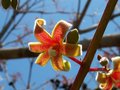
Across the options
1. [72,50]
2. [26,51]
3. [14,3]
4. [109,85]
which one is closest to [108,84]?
[109,85]

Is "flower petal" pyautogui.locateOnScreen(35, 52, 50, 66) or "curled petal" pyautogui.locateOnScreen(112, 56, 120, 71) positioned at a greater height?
"curled petal" pyautogui.locateOnScreen(112, 56, 120, 71)

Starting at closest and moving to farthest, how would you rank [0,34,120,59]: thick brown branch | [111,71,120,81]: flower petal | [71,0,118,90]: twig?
[71,0,118,90]: twig, [111,71,120,81]: flower petal, [0,34,120,59]: thick brown branch

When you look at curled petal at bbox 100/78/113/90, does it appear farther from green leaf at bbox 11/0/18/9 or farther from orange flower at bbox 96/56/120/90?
green leaf at bbox 11/0/18/9

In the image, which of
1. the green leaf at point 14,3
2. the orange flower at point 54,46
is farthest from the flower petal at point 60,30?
the green leaf at point 14,3

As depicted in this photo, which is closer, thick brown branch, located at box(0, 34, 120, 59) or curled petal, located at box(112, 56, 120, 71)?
curled petal, located at box(112, 56, 120, 71)

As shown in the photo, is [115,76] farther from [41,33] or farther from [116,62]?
[41,33]

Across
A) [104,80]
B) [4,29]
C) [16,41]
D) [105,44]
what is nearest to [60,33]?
[104,80]

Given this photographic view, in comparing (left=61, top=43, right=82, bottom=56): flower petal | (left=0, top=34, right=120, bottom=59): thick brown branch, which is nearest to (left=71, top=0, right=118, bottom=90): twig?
(left=61, top=43, right=82, bottom=56): flower petal

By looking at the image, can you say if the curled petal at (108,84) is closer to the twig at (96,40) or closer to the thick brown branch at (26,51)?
the twig at (96,40)

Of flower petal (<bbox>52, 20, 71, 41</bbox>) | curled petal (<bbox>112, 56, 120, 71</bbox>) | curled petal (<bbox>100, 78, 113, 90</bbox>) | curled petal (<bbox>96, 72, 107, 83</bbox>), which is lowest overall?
curled petal (<bbox>100, 78, 113, 90</bbox>)
